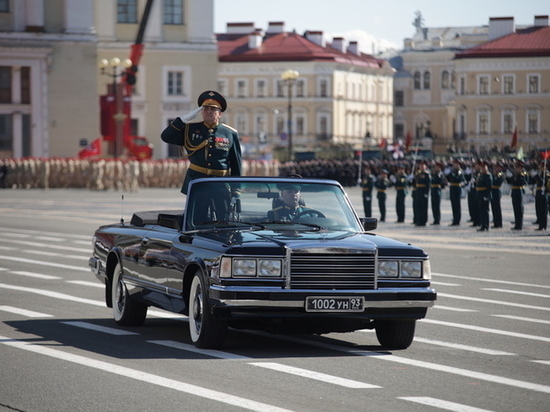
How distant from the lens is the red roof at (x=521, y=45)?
130m

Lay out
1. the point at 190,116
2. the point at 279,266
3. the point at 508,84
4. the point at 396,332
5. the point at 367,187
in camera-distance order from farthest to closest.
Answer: the point at 508,84
the point at 367,187
the point at 190,116
the point at 396,332
the point at 279,266

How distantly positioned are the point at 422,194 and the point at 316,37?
10512cm

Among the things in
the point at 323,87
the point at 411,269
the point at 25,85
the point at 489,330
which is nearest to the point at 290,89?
the point at 25,85

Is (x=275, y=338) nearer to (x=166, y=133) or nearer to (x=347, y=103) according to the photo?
(x=166, y=133)

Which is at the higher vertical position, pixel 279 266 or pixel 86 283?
pixel 279 266

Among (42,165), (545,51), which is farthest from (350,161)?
(545,51)

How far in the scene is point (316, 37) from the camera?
140250mm

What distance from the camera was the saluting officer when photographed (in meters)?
14.1

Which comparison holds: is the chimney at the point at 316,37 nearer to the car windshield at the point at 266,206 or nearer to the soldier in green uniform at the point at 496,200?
the soldier in green uniform at the point at 496,200

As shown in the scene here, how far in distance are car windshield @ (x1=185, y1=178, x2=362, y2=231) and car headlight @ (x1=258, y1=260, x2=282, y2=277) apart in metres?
1.07

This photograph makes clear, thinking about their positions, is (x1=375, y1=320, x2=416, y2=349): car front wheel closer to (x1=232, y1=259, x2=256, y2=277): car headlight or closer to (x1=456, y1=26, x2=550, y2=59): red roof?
(x1=232, y1=259, x2=256, y2=277): car headlight

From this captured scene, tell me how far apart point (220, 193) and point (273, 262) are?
1688 mm

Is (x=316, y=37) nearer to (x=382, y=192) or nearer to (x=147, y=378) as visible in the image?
(x=382, y=192)

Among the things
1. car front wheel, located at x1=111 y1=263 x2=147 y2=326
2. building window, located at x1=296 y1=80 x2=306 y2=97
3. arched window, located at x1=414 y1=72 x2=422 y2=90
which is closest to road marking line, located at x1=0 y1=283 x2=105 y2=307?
car front wheel, located at x1=111 y1=263 x2=147 y2=326
